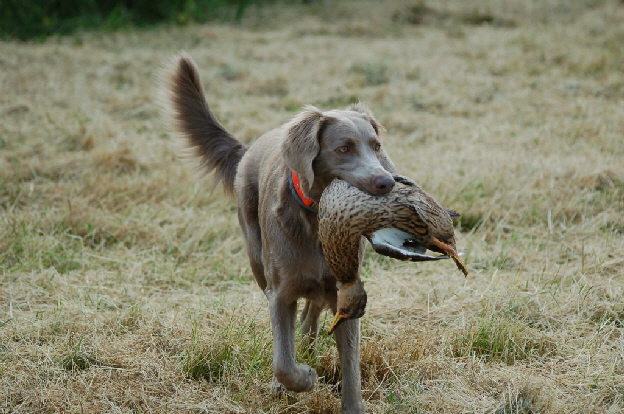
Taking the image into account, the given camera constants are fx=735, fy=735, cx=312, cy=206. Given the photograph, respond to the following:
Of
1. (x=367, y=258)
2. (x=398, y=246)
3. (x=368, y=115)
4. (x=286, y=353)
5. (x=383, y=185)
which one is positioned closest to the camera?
(x=398, y=246)

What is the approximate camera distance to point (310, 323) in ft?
13.7

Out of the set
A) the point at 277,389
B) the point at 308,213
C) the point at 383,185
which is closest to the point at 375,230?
the point at 383,185

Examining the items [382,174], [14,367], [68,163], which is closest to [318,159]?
[382,174]

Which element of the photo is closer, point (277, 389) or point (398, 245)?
point (398, 245)

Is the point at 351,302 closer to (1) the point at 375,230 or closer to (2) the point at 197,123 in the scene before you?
(1) the point at 375,230

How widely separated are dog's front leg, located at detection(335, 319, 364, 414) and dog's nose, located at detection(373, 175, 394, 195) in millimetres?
764

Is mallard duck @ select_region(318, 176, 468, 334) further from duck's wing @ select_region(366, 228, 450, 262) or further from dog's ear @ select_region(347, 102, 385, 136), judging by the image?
dog's ear @ select_region(347, 102, 385, 136)

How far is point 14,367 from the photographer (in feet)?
12.4

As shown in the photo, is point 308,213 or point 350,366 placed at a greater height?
point 308,213

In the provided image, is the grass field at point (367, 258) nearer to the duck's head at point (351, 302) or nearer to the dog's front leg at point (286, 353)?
the dog's front leg at point (286, 353)

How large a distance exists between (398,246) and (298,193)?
2.36 feet

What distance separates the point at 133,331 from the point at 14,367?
0.72 meters

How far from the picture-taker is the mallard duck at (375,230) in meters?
3.08

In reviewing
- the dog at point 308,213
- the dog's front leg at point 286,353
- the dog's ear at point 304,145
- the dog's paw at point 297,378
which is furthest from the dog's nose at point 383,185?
the dog's paw at point 297,378
